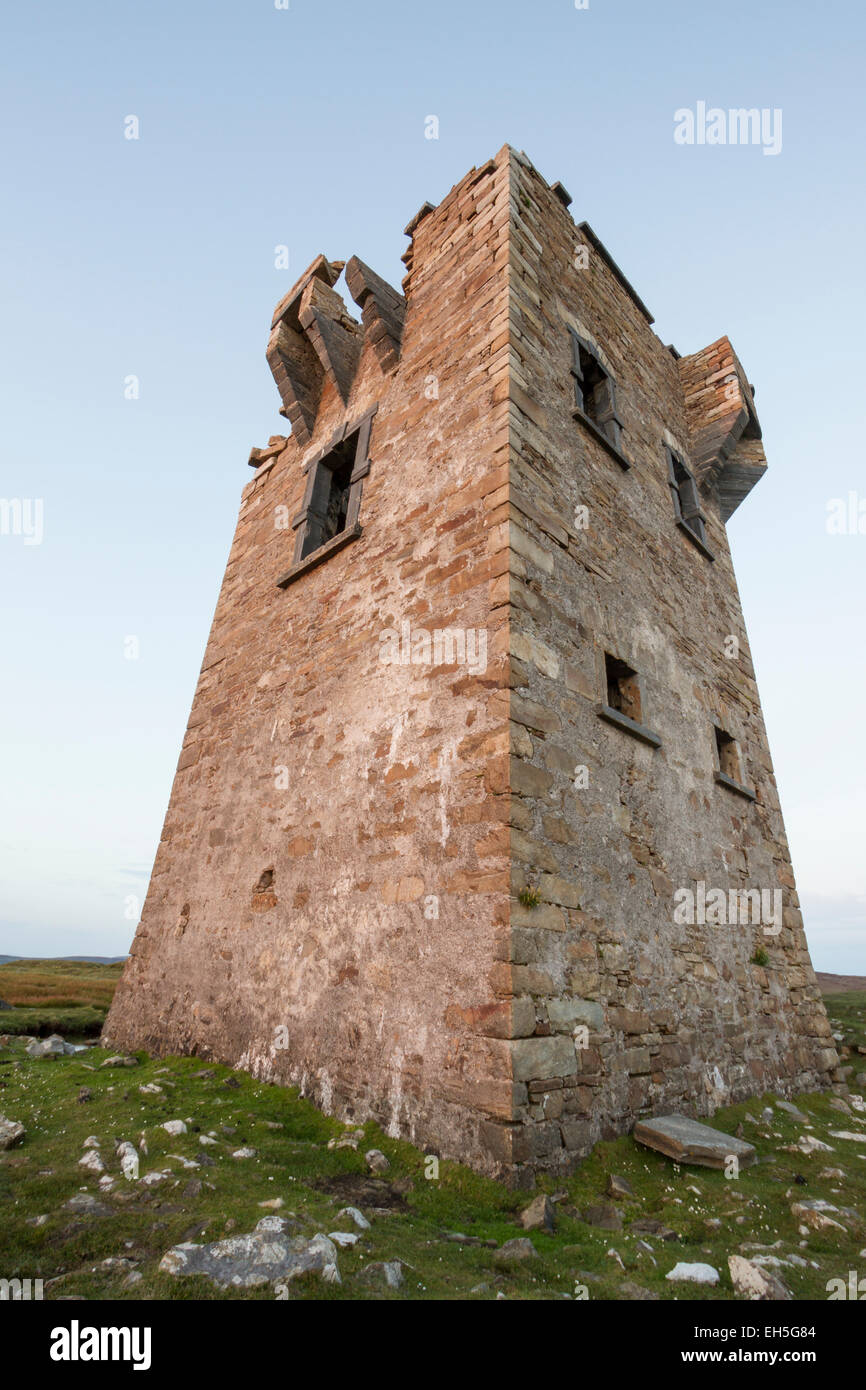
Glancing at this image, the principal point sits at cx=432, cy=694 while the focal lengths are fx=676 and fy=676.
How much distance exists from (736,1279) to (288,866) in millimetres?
Result: 3549

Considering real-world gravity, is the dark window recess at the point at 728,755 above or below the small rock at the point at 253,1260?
above

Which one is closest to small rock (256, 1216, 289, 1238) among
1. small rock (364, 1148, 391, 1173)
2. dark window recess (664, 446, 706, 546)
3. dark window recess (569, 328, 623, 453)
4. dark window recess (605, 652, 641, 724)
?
small rock (364, 1148, 391, 1173)

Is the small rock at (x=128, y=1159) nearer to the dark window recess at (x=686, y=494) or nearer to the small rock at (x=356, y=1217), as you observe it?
the small rock at (x=356, y=1217)

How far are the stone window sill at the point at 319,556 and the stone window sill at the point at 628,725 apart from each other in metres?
2.59

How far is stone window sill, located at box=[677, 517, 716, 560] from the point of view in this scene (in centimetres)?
734

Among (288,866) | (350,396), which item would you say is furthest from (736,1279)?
(350,396)

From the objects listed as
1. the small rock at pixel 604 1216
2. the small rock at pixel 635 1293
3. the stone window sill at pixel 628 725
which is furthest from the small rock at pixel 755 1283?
the stone window sill at pixel 628 725

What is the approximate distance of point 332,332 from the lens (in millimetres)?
7180

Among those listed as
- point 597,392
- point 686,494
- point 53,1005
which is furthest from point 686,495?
point 53,1005

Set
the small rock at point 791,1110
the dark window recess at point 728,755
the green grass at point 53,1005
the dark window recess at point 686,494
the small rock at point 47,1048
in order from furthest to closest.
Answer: the dark window recess at point 686,494 < the green grass at point 53,1005 < the dark window recess at point 728,755 < the small rock at point 47,1048 < the small rock at point 791,1110

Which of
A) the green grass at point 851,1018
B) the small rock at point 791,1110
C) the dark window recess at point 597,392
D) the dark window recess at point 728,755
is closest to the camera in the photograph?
the small rock at point 791,1110

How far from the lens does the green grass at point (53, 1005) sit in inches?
278
